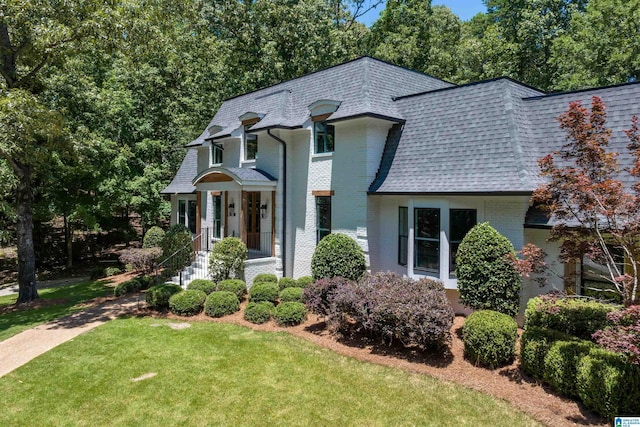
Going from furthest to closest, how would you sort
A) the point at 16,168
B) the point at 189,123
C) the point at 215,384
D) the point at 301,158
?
the point at 189,123 < the point at 301,158 < the point at 16,168 < the point at 215,384

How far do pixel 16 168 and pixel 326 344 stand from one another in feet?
43.2

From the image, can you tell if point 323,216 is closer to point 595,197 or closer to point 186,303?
point 186,303

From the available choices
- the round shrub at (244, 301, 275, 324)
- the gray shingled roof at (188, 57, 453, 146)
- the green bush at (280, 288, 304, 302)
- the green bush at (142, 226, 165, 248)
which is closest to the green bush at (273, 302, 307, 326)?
the round shrub at (244, 301, 275, 324)

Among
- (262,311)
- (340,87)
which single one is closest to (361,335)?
(262,311)

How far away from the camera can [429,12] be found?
3155 cm

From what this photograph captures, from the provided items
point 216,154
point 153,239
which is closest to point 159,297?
point 216,154

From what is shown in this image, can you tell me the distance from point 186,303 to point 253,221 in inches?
267

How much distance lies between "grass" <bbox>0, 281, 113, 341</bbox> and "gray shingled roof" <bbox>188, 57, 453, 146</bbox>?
927 centimetres

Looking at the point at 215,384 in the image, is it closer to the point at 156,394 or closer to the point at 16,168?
the point at 156,394

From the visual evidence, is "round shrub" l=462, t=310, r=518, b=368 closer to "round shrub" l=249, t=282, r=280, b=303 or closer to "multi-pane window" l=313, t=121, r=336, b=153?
"round shrub" l=249, t=282, r=280, b=303

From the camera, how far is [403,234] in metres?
12.3

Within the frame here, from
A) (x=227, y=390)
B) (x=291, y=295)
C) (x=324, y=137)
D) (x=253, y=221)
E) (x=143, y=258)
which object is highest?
(x=324, y=137)

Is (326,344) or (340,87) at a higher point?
(340,87)

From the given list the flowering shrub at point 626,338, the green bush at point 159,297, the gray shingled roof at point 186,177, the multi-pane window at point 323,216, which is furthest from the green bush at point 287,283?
the gray shingled roof at point 186,177
